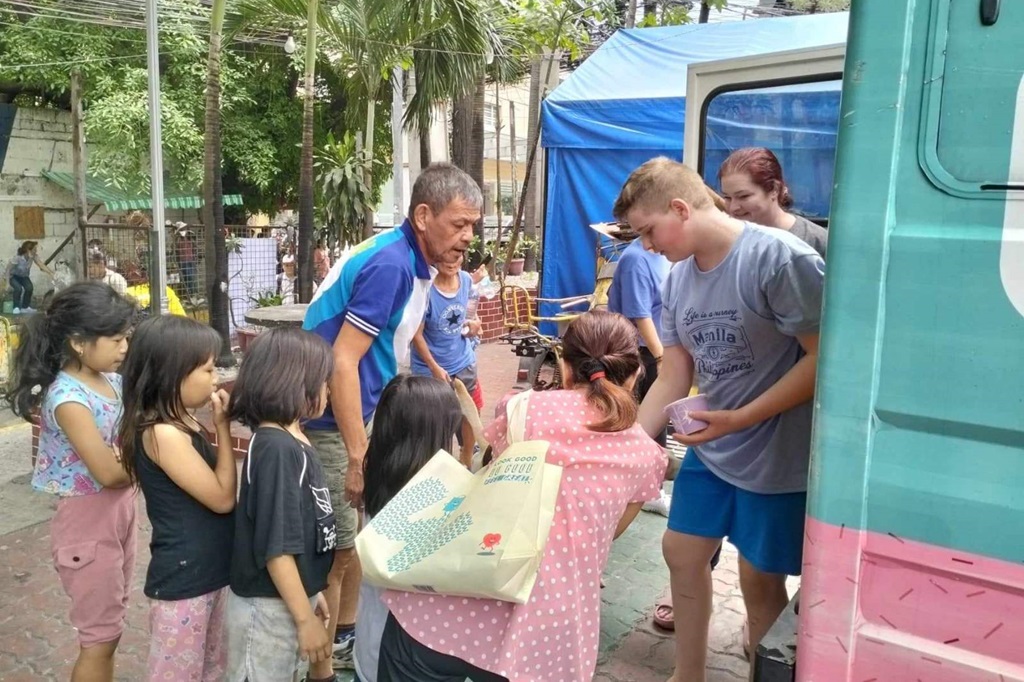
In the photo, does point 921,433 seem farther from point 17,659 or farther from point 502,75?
point 502,75

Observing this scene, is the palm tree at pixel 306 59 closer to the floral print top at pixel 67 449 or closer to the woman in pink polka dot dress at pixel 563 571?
the floral print top at pixel 67 449

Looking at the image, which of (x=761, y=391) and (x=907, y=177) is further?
(x=761, y=391)

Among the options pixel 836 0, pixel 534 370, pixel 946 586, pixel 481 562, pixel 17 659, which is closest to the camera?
pixel 946 586

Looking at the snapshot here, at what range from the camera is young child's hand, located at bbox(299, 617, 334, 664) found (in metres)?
2.21

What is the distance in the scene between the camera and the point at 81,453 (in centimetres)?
250

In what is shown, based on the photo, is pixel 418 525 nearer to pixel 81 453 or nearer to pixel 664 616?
pixel 81 453

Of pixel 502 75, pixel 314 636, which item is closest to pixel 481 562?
pixel 314 636

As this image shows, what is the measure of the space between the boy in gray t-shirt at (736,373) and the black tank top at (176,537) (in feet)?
4.41

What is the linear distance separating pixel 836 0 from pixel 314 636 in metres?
13.4

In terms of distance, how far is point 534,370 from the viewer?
761 cm

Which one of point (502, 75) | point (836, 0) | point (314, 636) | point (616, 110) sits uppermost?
point (836, 0)

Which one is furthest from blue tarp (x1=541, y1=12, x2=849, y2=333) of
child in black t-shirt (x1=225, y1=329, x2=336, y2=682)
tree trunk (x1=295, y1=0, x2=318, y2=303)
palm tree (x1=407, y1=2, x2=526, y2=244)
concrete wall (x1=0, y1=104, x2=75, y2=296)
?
concrete wall (x1=0, y1=104, x2=75, y2=296)

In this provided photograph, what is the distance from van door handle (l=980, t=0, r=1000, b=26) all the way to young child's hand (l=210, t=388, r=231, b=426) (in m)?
1.94

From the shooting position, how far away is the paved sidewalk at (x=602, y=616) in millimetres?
3254
